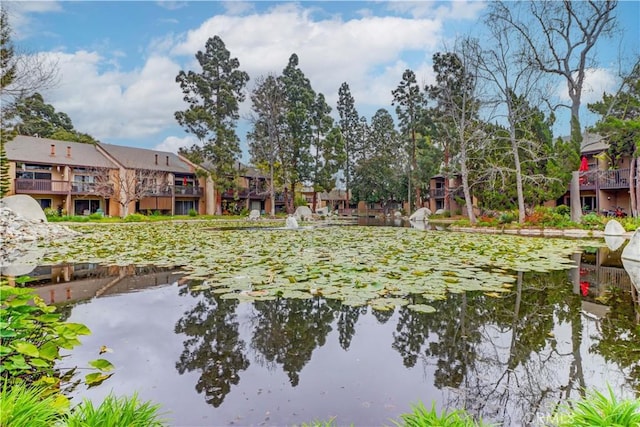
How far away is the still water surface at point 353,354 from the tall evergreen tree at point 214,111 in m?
25.9

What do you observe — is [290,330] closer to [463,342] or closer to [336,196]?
[463,342]

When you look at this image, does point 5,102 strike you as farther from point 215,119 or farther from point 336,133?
point 336,133

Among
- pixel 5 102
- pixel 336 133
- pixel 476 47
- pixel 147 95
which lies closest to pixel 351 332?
pixel 147 95

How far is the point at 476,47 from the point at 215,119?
20251mm

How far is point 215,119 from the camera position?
2967cm

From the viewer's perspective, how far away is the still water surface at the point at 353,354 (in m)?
2.11

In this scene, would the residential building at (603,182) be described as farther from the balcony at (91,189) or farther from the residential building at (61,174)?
the residential building at (61,174)

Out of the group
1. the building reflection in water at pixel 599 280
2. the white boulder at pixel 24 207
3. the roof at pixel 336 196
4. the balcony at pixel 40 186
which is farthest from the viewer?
the roof at pixel 336 196

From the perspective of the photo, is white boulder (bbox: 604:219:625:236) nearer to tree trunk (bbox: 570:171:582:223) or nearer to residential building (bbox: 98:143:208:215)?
tree trunk (bbox: 570:171:582:223)

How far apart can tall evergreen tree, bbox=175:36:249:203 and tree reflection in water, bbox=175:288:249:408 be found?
87.9ft

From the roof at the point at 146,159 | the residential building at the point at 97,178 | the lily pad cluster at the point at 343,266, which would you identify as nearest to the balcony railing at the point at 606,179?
the lily pad cluster at the point at 343,266

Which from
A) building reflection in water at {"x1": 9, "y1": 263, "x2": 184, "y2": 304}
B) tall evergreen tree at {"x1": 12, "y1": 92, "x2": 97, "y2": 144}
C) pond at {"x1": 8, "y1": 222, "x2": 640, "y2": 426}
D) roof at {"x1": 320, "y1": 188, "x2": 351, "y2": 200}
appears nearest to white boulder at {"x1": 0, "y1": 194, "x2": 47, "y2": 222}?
building reflection in water at {"x1": 9, "y1": 263, "x2": 184, "y2": 304}

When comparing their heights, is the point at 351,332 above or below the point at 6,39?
below

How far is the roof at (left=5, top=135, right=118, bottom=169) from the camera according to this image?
77.7 feet
